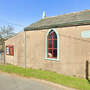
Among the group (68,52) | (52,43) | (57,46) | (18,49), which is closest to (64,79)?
(68,52)

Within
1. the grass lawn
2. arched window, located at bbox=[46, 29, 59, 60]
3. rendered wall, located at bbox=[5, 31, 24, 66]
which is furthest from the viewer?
rendered wall, located at bbox=[5, 31, 24, 66]

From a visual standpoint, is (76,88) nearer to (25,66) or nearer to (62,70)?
(62,70)

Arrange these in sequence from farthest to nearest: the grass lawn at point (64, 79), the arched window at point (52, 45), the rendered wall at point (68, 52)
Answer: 1. the arched window at point (52, 45)
2. the rendered wall at point (68, 52)
3. the grass lawn at point (64, 79)

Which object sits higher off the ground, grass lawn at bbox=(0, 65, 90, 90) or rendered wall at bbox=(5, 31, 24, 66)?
rendered wall at bbox=(5, 31, 24, 66)

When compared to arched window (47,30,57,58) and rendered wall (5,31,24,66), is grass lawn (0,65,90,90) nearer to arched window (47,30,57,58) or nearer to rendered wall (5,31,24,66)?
arched window (47,30,57,58)

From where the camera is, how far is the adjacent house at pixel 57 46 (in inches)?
262

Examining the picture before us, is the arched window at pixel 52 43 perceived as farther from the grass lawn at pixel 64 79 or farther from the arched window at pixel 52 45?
the grass lawn at pixel 64 79

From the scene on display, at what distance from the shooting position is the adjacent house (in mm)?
6664

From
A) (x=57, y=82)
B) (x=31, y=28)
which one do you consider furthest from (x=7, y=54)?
(x=57, y=82)

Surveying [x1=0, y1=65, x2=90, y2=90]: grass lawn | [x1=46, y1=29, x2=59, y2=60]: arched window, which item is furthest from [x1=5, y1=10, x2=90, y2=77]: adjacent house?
[x1=0, y1=65, x2=90, y2=90]: grass lawn

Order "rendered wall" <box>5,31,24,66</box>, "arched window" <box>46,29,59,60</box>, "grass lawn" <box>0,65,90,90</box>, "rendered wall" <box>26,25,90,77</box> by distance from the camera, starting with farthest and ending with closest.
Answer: "rendered wall" <box>5,31,24,66</box>, "arched window" <box>46,29,59,60</box>, "rendered wall" <box>26,25,90,77</box>, "grass lawn" <box>0,65,90,90</box>

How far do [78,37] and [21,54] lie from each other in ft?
19.5

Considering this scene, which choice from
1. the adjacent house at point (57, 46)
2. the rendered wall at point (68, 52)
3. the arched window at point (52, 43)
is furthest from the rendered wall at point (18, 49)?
the arched window at point (52, 43)

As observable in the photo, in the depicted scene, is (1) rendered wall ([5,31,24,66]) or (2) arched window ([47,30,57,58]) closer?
(2) arched window ([47,30,57,58])
